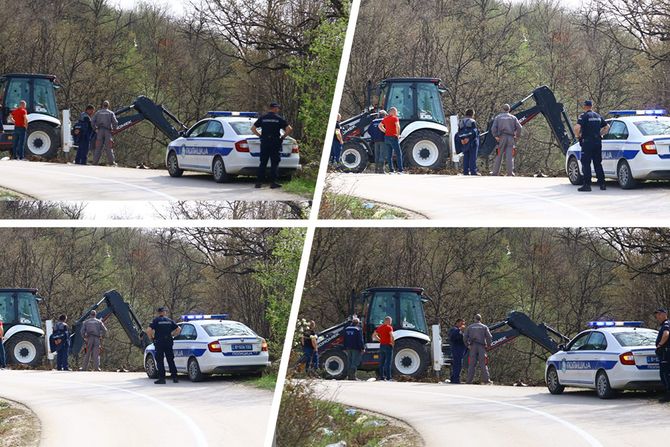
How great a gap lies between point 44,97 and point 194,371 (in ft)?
35.2

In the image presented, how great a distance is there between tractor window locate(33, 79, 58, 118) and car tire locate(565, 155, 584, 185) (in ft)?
43.2

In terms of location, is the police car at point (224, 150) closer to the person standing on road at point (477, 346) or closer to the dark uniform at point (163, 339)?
the dark uniform at point (163, 339)

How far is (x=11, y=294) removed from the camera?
2548 centimetres

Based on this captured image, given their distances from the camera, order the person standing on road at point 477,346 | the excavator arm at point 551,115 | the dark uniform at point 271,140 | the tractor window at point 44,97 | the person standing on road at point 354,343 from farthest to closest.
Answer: the tractor window at point 44,97, the excavator arm at point 551,115, the person standing on road at point 477,346, the person standing on road at point 354,343, the dark uniform at point 271,140

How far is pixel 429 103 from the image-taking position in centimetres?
2308

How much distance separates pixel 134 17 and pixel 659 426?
2845 cm

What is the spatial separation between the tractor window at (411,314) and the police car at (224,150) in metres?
5.27

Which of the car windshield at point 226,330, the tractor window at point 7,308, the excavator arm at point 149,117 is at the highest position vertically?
the excavator arm at point 149,117

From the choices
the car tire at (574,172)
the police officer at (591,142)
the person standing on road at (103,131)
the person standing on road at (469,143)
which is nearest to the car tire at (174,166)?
the person standing on road at (103,131)

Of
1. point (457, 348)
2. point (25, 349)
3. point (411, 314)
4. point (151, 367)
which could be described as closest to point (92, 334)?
point (25, 349)

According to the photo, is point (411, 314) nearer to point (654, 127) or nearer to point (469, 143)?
point (469, 143)

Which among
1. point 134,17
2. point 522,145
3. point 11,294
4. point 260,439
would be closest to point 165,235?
point 11,294

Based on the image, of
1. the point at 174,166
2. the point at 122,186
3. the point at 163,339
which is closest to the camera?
the point at 163,339

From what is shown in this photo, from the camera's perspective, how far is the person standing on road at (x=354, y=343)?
68.6 feet
